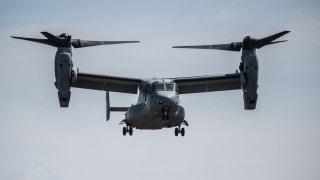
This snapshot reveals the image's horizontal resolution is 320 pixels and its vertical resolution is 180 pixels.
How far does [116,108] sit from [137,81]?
264 centimetres

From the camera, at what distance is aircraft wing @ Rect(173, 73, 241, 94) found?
1713 inches

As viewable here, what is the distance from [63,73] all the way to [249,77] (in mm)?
8703

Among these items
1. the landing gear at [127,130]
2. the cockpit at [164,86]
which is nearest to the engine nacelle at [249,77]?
the cockpit at [164,86]

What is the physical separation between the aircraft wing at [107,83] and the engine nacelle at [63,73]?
3210 mm

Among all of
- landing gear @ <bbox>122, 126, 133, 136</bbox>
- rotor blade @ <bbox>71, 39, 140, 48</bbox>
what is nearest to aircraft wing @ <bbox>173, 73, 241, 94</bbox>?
landing gear @ <bbox>122, 126, 133, 136</bbox>

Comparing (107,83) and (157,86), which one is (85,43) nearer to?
(107,83)

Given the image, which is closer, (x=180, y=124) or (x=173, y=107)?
(x=173, y=107)

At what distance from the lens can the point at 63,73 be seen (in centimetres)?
Answer: 3850

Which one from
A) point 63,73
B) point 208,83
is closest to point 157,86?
point 63,73

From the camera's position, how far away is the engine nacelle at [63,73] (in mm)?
38500

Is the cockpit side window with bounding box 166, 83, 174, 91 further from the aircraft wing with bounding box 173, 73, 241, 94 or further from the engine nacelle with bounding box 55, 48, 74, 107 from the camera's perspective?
the engine nacelle with bounding box 55, 48, 74, 107

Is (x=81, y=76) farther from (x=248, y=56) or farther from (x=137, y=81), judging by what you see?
(x=248, y=56)

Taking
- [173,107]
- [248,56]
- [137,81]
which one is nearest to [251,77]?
[248,56]

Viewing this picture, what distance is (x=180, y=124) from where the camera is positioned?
41.5 metres
